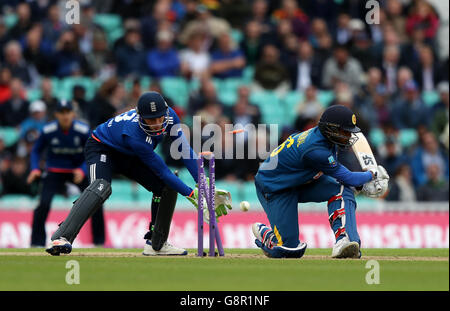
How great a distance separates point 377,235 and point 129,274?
906cm

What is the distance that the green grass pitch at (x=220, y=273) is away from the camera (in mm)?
9094

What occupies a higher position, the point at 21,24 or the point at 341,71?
the point at 21,24

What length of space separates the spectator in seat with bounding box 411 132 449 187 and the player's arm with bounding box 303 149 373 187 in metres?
8.35

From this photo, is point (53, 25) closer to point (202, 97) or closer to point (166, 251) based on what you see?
point (202, 97)

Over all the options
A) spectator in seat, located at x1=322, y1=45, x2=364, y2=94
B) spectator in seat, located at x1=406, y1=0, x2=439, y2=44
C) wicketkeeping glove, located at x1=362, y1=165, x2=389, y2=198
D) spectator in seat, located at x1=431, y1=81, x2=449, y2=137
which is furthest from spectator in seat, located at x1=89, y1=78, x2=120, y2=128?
wicketkeeping glove, located at x1=362, y1=165, x2=389, y2=198

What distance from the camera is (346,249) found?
1178 cm

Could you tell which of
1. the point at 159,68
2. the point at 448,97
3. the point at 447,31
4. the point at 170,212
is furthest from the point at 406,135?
the point at 170,212

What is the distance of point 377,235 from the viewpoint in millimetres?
18250

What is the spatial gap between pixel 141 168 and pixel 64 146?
4.47 m

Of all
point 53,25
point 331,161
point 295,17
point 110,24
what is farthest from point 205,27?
point 331,161

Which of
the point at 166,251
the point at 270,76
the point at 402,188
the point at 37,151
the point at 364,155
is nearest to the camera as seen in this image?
the point at 364,155

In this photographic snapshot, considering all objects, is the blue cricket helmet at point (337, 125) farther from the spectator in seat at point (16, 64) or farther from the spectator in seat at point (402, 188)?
the spectator in seat at point (16, 64)

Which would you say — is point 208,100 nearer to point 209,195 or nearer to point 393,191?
point 393,191

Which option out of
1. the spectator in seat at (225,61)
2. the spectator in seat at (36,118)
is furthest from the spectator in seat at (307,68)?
the spectator in seat at (36,118)
